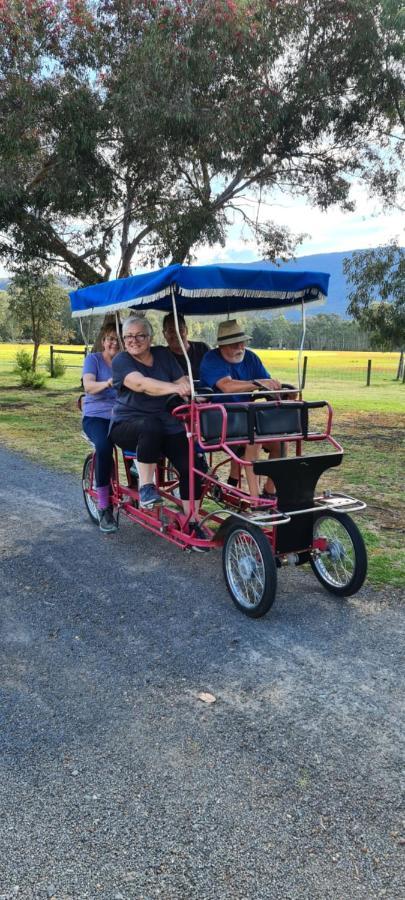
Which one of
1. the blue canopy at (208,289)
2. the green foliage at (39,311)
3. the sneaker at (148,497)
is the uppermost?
the green foliage at (39,311)

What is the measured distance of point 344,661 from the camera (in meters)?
3.57

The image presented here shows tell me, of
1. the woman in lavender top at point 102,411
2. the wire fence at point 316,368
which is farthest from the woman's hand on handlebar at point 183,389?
the wire fence at point 316,368

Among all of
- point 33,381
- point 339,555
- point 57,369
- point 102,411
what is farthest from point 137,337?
point 57,369

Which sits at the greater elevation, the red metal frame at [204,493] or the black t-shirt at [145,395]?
the black t-shirt at [145,395]

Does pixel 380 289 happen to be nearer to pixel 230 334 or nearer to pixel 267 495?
pixel 230 334

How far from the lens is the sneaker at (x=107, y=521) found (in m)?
5.91

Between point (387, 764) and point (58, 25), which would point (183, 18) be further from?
point (387, 764)

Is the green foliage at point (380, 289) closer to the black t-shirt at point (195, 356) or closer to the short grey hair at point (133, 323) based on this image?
the black t-shirt at point (195, 356)

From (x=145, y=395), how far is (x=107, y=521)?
133 cm

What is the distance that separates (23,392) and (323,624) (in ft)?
65.9

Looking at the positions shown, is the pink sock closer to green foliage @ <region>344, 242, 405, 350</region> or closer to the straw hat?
the straw hat

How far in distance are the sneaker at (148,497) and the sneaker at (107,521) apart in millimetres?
904

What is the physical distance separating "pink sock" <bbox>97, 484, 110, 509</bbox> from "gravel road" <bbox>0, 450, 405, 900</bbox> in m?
1.09

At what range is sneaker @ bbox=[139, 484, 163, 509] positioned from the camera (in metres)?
5.06
